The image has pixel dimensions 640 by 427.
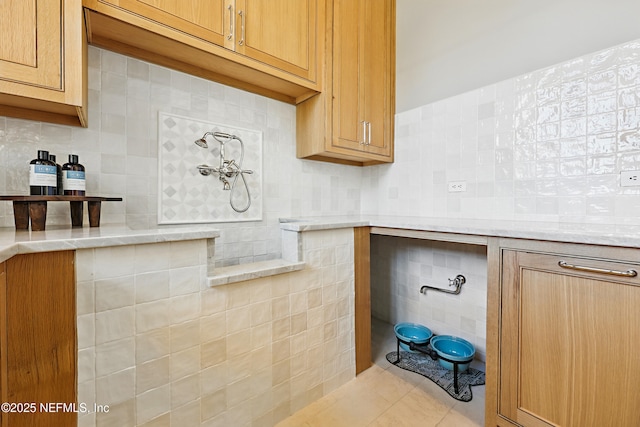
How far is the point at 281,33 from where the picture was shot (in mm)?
1479

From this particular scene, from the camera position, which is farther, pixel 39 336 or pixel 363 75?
pixel 363 75

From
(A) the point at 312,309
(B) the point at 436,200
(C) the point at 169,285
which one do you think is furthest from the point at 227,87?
(B) the point at 436,200

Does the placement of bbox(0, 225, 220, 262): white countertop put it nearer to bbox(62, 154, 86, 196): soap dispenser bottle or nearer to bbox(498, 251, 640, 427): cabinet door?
bbox(62, 154, 86, 196): soap dispenser bottle

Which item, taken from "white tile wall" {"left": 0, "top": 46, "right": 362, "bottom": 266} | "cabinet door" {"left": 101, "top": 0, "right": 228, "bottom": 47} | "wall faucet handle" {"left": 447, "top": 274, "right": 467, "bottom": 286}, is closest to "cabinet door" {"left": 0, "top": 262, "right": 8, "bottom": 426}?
"white tile wall" {"left": 0, "top": 46, "right": 362, "bottom": 266}

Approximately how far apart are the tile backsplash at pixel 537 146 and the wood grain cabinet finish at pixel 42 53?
6.45 ft

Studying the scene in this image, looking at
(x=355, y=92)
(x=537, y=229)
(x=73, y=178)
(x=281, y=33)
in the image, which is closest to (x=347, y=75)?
(x=355, y=92)

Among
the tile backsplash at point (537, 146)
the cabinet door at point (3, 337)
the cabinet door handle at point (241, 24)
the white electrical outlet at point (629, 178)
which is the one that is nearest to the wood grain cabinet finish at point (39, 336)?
the cabinet door at point (3, 337)

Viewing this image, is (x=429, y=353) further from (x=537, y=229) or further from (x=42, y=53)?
(x=42, y=53)

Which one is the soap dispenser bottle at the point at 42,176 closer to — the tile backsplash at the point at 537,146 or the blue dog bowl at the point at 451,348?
the tile backsplash at the point at 537,146

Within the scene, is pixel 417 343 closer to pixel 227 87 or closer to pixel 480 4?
pixel 227 87

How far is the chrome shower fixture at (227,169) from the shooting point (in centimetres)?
150

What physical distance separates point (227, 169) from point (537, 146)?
1.82 m

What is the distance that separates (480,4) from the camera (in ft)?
6.43

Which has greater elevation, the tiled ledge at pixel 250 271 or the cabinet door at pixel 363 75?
the cabinet door at pixel 363 75
